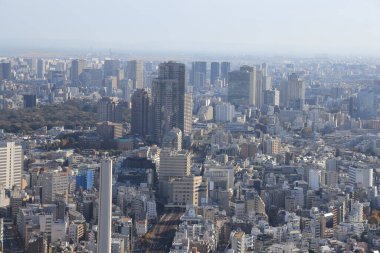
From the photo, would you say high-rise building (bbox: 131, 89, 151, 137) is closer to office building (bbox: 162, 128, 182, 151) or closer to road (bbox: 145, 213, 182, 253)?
office building (bbox: 162, 128, 182, 151)

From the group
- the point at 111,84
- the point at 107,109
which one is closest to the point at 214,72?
the point at 111,84

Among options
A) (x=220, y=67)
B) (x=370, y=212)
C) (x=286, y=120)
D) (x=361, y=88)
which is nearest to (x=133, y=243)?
(x=370, y=212)

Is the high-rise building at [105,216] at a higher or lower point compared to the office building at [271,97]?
higher

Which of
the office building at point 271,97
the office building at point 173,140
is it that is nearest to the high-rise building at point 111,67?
the office building at point 271,97

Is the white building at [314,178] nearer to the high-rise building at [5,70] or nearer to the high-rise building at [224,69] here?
the high-rise building at [224,69]

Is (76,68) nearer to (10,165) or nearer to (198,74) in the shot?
(198,74)

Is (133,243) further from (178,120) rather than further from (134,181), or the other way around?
(178,120)

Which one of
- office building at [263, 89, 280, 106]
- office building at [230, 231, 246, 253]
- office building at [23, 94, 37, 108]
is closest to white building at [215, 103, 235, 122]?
office building at [263, 89, 280, 106]
